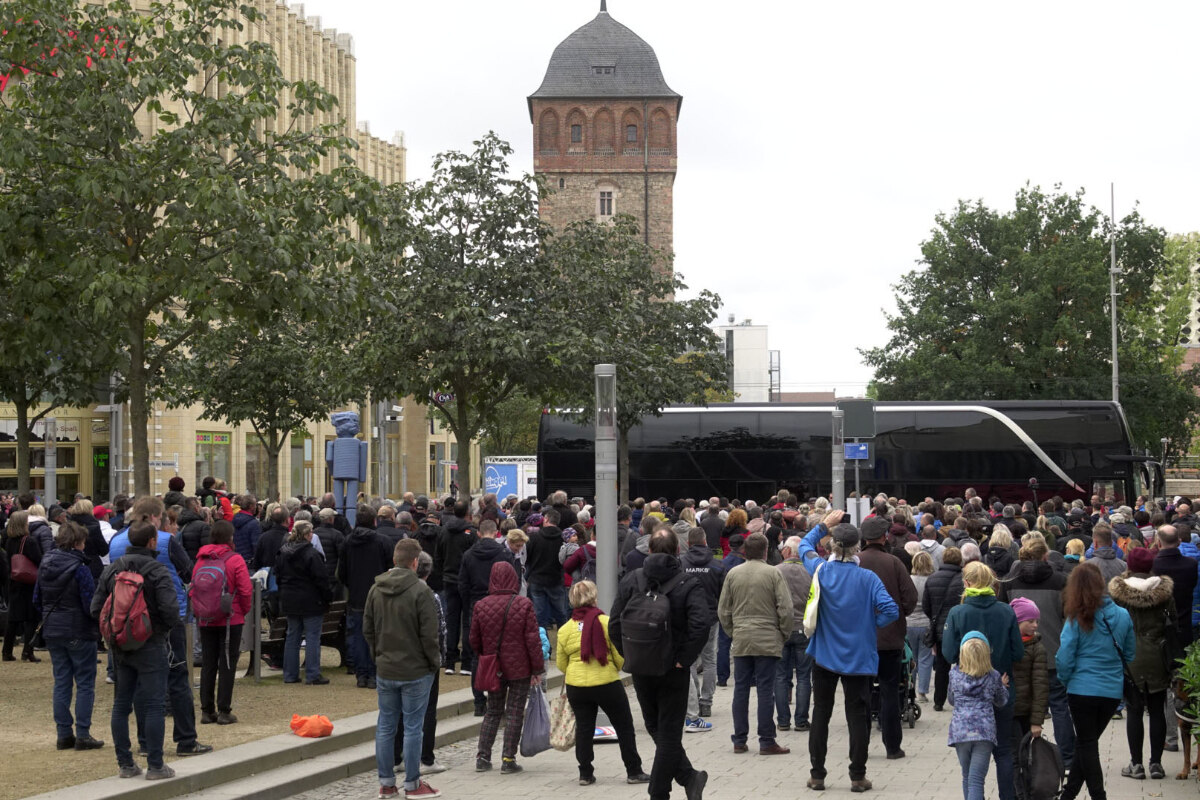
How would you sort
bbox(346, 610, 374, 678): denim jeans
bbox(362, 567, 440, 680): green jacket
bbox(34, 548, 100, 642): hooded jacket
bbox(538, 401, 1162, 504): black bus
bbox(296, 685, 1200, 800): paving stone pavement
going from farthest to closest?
bbox(538, 401, 1162, 504): black bus < bbox(346, 610, 374, 678): denim jeans < bbox(34, 548, 100, 642): hooded jacket < bbox(296, 685, 1200, 800): paving stone pavement < bbox(362, 567, 440, 680): green jacket

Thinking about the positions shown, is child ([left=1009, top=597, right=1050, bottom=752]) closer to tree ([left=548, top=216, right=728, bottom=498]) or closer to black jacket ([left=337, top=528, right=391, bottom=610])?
black jacket ([left=337, top=528, right=391, bottom=610])

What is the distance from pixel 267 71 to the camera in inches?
673

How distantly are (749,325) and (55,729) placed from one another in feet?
500

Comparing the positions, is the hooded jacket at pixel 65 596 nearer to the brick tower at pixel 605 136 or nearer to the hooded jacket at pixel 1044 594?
the hooded jacket at pixel 1044 594

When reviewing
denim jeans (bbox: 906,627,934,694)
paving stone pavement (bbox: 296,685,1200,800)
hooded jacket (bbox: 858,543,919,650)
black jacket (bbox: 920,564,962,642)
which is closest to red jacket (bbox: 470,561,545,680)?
paving stone pavement (bbox: 296,685,1200,800)

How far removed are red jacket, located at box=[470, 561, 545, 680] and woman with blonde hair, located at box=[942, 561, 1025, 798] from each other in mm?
3111

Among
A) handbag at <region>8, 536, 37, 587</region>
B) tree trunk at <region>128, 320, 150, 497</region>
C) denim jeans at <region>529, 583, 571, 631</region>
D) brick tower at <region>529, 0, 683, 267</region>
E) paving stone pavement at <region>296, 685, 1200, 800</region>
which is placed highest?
brick tower at <region>529, 0, 683, 267</region>

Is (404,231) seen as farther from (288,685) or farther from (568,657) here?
(568,657)

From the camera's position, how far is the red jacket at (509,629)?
11023 mm

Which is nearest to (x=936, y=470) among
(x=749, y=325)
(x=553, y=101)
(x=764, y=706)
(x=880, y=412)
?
(x=880, y=412)

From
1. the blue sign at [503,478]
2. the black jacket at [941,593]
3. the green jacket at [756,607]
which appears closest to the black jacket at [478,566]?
the green jacket at [756,607]

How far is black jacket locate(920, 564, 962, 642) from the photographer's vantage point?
13.4m

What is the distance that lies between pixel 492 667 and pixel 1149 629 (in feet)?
15.6

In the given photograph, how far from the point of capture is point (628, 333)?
30.7m
